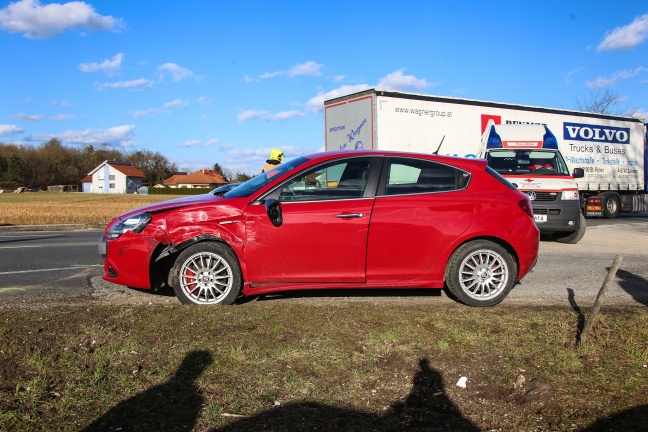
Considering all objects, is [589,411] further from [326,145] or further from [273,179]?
[326,145]

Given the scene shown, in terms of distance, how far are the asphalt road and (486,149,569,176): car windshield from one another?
1.79m

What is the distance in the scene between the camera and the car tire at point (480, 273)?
558 centimetres

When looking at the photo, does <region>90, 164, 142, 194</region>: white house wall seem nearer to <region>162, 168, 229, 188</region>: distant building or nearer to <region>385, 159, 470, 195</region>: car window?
<region>162, 168, 229, 188</region>: distant building

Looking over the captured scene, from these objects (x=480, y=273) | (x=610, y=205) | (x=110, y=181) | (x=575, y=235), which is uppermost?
(x=110, y=181)

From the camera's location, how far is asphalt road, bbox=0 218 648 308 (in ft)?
19.4

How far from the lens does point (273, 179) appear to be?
558 cm

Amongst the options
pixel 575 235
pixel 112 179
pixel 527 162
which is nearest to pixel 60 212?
pixel 527 162

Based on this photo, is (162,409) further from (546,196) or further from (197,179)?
(197,179)

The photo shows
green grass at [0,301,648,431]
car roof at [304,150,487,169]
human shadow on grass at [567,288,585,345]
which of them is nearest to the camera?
green grass at [0,301,648,431]

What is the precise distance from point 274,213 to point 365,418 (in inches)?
97.9

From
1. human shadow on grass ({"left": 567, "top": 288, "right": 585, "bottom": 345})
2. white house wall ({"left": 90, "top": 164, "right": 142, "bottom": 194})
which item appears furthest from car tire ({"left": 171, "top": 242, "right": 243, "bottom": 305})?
white house wall ({"left": 90, "top": 164, "right": 142, "bottom": 194})

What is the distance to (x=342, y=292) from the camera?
628cm

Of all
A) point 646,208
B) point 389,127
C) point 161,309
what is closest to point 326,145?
point 389,127

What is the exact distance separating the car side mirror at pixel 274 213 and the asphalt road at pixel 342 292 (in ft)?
3.34
